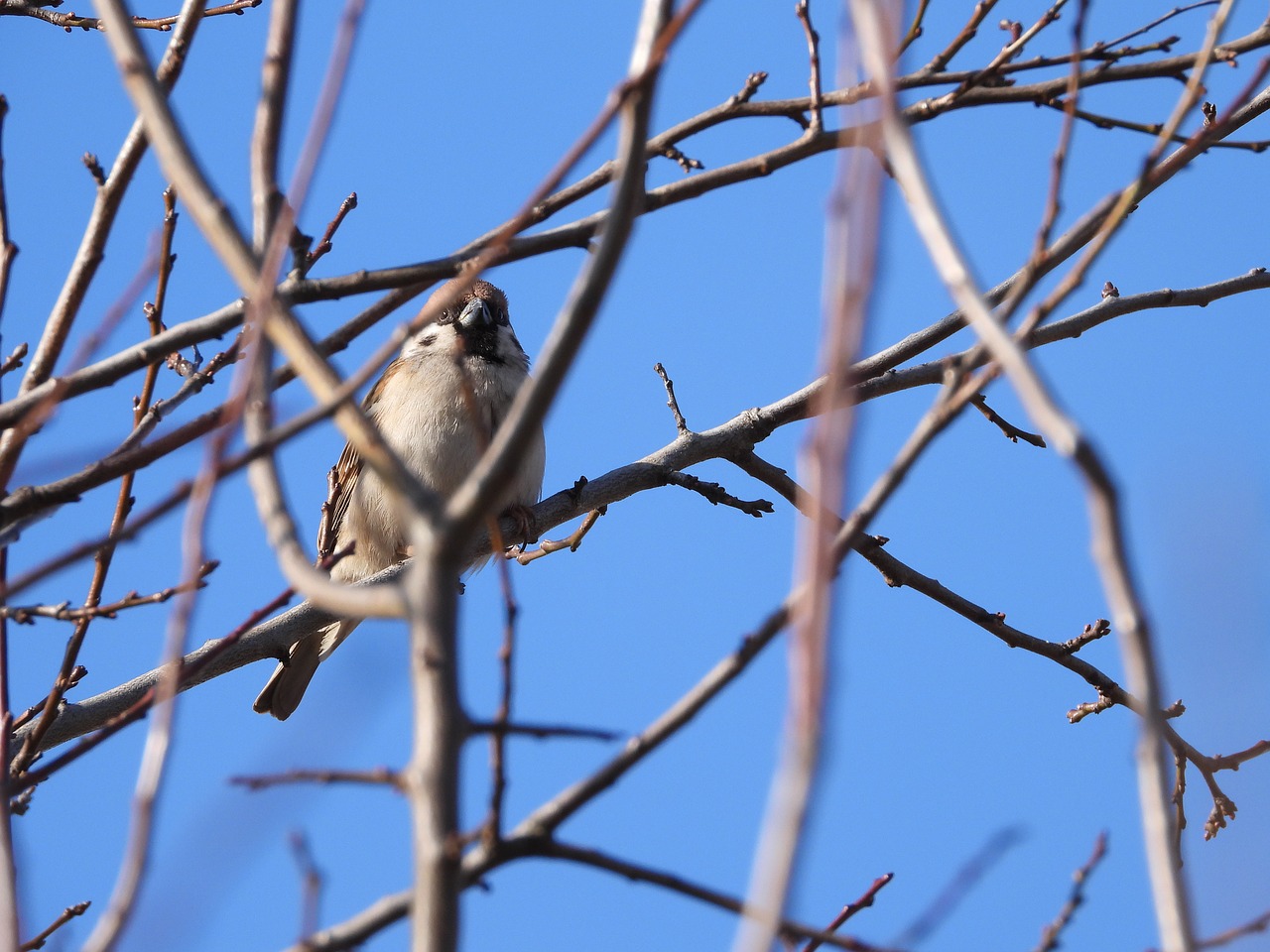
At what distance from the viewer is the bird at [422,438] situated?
5.44 metres

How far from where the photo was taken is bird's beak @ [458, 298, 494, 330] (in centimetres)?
620

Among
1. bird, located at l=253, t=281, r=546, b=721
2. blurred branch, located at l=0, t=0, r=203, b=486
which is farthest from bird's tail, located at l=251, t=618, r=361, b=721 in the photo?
blurred branch, located at l=0, t=0, r=203, b=486

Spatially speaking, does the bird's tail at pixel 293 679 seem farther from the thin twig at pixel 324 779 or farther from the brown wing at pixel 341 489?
the thin twig at pixel 324 779

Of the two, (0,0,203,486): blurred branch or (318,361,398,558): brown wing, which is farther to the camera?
(318,361,398,558): brown wing

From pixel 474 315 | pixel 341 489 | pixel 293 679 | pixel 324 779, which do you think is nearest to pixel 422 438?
pixel 341 489

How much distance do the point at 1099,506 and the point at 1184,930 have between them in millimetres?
418

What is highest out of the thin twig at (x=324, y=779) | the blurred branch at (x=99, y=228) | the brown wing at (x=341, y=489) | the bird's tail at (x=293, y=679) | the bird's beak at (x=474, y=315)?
the bird's beak at (x=474, y=315)

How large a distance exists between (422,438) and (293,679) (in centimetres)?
111

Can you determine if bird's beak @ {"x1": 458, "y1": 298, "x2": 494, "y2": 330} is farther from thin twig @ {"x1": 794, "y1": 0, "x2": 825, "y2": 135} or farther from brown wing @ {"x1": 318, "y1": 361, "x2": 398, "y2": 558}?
thin twig @ {"x1": 794, "y1": 0, "x2": 825, "y2": 135}

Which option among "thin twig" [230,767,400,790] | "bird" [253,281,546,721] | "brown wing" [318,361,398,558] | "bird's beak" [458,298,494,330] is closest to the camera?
"thin twig" [230,767,400,790]

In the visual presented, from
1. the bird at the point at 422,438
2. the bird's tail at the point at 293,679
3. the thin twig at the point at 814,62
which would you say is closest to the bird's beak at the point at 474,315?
the bird at the point at 422,438

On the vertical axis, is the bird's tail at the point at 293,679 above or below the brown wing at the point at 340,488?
below

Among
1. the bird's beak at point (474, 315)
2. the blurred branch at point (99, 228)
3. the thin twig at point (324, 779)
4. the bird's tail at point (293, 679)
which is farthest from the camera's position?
the bird's beak at point (474, 315)

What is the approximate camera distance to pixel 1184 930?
4.32 feet
